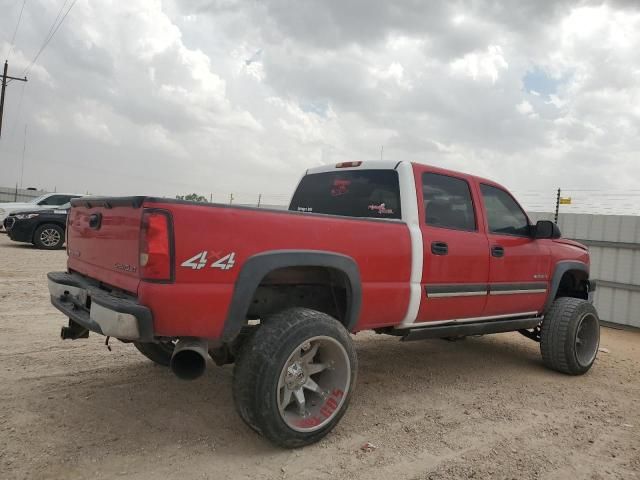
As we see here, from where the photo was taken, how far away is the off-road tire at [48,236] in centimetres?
1294

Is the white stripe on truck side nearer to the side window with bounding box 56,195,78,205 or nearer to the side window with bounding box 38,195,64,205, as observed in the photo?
the side window with bounding box 56,195,78,205

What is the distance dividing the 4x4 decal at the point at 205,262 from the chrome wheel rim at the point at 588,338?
4145mm

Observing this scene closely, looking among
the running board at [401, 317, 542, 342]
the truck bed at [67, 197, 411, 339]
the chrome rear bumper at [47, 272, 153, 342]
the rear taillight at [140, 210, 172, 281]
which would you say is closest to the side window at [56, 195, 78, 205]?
the truck bed at [67, 197, 411, 339]

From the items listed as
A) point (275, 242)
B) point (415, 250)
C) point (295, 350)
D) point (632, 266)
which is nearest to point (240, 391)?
point (295, 350)

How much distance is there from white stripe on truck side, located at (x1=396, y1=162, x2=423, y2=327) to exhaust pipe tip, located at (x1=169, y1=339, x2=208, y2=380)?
164 cm

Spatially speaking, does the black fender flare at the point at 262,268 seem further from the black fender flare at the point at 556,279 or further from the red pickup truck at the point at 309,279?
the black fender flare at the point at 556,279

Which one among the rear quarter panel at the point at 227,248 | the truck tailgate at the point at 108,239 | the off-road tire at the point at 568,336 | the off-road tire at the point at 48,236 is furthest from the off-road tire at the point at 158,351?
the off-road tire at the point at 48,236

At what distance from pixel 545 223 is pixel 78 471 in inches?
166

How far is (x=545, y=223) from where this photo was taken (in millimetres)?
4668

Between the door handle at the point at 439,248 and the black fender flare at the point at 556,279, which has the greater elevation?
the door handle at the point at 439,248

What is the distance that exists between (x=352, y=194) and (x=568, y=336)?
2630 millimetres

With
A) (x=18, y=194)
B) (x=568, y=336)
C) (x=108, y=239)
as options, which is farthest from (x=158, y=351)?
(x=18, y=194)

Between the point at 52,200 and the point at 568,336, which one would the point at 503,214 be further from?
the point at 52,200

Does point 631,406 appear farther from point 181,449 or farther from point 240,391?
point 181,449
